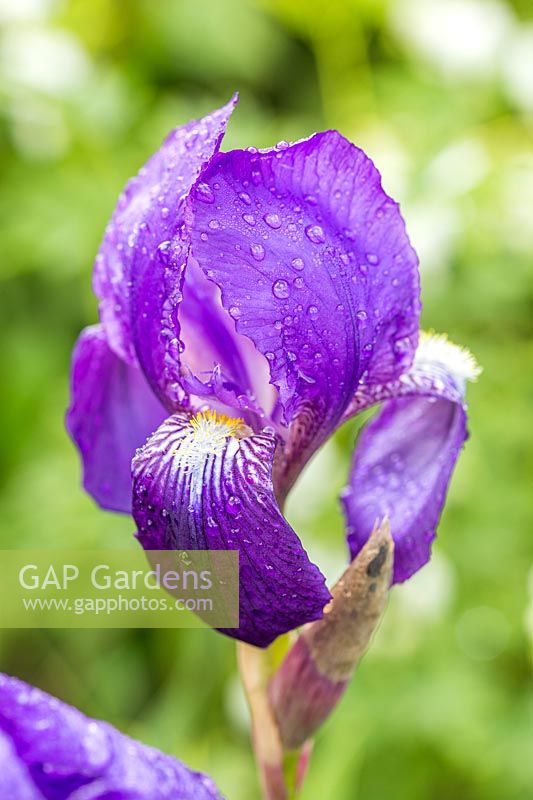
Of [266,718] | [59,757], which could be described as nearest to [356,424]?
[266,718]

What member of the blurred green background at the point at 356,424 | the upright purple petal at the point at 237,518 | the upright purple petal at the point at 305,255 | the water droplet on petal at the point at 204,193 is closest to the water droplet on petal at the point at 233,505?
the upright purple petal at the point at 237,518

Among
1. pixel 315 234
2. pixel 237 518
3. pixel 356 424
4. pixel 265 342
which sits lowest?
pixel 237 518

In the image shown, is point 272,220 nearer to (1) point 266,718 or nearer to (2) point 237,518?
(2) point 237,518

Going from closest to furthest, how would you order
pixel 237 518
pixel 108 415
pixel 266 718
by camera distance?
pixel 237 518
pixel 266 718
pixel 108 415

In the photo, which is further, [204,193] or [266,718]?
[266,718]

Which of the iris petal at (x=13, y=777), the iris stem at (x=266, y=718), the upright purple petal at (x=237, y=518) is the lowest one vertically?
the iris petal at (x=13, y=777)

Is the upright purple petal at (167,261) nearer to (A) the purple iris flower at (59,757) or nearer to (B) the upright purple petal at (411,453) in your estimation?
(B) the upright purple petal at (411,453)
